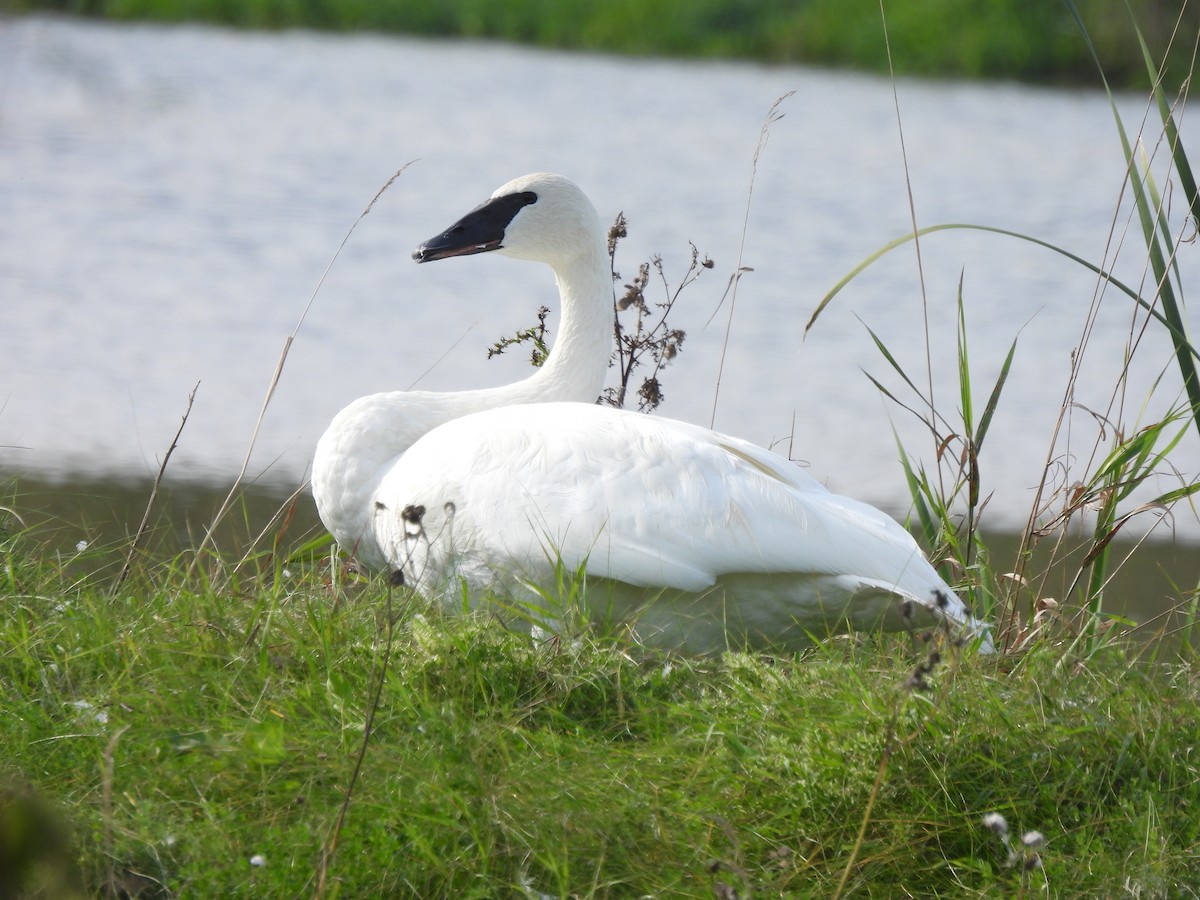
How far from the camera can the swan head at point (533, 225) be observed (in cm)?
433

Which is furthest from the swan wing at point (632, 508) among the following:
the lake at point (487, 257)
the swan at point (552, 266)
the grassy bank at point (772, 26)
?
the grassy bank at point (772, 26)

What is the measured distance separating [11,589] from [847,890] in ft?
5.70

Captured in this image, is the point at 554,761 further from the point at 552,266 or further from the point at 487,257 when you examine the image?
the point at 487,257

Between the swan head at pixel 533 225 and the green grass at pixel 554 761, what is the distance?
1667mm

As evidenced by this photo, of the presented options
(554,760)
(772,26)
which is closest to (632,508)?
(554,760)

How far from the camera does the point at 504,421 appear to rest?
3447 millimetres

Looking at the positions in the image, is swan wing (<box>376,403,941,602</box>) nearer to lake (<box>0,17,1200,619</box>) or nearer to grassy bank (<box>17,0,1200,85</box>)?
lake (<box>0,17,1200,619</box>)

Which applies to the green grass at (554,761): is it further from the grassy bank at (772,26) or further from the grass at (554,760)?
the grassy bank at (772,26)

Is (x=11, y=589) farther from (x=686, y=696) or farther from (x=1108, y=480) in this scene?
(x=1108, y=480)

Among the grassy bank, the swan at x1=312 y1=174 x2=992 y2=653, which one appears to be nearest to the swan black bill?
the swan at x1=312 y1=174 x2=992 y2=653

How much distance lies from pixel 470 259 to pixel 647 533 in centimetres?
699

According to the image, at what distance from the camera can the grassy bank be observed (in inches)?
749

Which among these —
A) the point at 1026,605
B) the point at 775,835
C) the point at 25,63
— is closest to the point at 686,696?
the point at 775,835

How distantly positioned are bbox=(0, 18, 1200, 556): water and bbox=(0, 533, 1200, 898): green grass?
1.55 m
